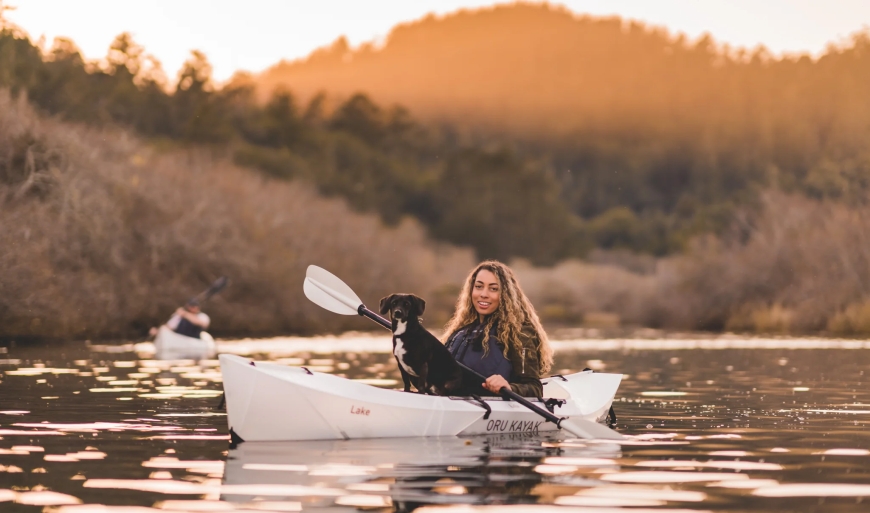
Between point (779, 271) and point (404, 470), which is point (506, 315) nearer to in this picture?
point (404, 470)

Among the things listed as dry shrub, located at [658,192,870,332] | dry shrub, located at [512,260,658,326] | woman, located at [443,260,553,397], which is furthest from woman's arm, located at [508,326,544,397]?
dry shrub, located at [512,260,658,326]

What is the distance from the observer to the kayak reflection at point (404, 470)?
23.9 feet

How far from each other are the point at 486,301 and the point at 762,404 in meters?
4.80

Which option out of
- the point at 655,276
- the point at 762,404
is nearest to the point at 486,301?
the point at 762,404

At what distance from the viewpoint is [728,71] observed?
422ft

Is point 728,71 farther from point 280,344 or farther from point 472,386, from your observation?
point 472,386

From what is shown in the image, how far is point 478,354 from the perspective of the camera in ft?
34.5

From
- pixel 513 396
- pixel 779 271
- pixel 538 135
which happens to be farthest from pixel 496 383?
pixel 538 135

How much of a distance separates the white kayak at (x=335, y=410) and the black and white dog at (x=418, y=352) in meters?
0.16

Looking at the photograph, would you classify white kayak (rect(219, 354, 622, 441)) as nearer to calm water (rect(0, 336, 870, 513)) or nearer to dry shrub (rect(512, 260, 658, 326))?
calm water (rect(0, 336, 870, 513))

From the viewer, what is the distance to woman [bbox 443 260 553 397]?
10.4m

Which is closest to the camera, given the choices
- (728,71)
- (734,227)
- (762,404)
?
(762,404)

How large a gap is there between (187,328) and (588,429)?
52.3 ft

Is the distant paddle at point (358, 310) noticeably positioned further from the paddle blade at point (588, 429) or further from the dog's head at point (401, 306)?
the dog's head at point (401, 306)
